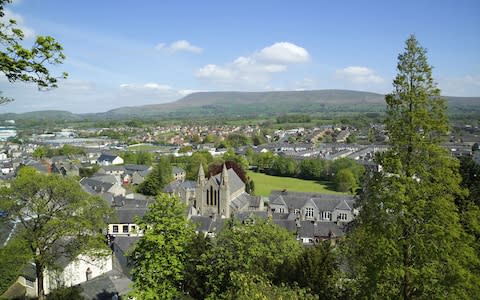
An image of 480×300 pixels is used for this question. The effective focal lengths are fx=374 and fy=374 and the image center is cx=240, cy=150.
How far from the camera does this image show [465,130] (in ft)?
507

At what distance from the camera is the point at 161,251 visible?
761 inches

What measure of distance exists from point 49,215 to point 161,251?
8061 millimetres

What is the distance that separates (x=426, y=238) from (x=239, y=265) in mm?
10670

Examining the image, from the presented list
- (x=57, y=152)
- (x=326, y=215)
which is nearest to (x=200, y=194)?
(x=326, y=215)

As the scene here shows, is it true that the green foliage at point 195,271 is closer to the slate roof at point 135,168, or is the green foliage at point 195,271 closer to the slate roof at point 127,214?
the slate roof at point 127,214

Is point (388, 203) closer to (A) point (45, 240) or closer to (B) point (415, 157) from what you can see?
(B) point (415, 157)

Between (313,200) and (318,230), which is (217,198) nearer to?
(318,230)

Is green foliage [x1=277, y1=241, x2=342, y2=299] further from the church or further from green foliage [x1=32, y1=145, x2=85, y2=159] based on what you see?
green foliage [x1=32, y1=145, x2=85, y2=159]

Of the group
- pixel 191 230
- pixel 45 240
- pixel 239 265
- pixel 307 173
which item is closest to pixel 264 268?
pixel 239 265

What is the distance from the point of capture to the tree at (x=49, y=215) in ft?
72.1

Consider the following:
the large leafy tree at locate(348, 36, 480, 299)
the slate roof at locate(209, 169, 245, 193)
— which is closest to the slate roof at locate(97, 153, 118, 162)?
the slate roof at locate(209, 169, 245, 193)

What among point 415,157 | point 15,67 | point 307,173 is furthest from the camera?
point 307,173

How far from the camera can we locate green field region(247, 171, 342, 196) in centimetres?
7579

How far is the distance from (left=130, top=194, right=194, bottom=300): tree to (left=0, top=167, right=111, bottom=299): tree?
16.7 feet
